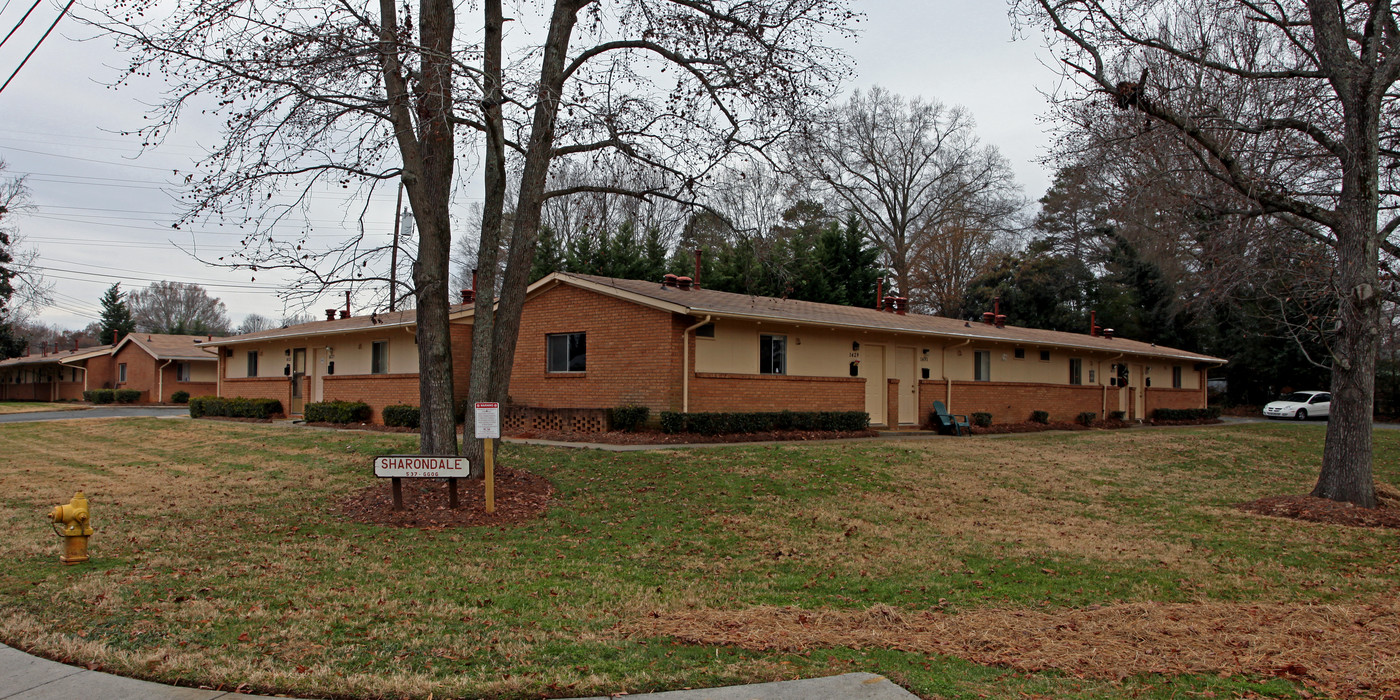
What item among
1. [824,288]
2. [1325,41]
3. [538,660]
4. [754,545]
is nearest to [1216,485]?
[1325,41]

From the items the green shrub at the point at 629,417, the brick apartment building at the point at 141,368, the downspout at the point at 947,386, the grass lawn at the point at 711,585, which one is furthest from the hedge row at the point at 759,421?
the brick apartment building at the point at 141,368

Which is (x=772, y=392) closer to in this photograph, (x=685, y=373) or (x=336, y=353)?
(x=685, y=373)

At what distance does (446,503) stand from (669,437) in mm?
7040

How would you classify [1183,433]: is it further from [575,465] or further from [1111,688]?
[1111,688]

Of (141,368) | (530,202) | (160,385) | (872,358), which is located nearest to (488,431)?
(530,202)

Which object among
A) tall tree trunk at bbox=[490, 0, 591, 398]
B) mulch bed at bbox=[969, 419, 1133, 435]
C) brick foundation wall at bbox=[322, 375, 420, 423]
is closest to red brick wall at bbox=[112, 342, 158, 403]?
brick foundation wall at bbox=[322, 375, 420, 423]

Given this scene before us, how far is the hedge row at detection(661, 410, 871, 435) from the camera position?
16.6 metres

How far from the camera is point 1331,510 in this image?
35.4 ft

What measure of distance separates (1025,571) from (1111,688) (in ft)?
10.9

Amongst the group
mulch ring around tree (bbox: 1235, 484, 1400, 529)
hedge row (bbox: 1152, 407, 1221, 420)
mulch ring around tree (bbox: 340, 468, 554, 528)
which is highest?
hedge row (bbox: 1152, 407, 1221, 420)

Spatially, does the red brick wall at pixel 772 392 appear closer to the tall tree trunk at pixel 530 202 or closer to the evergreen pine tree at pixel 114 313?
the tall tree trunk at pixel 530 202

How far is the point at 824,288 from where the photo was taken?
35.6 m

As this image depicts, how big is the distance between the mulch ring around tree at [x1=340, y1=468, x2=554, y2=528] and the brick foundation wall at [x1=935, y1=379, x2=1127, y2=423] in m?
13.9

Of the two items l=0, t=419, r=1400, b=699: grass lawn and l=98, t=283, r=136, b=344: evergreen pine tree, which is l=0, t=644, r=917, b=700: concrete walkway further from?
l=98, t=283, r=136, b=344: evergreen pine tree
